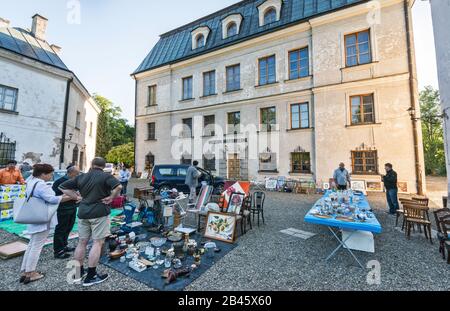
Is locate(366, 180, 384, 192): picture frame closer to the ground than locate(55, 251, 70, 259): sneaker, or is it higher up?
higher up

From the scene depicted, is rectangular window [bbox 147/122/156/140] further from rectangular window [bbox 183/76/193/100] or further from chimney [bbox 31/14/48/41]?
chimney [bbox 31/14/48/41]

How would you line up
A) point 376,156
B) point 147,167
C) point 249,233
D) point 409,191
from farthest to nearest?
point 147,167 → point 376,156 → point 409,191 → point 249,233

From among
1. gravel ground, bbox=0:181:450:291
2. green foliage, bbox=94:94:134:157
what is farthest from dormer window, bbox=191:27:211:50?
green foliage, bbox=94:94:134:157

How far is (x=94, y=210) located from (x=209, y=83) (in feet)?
52.1

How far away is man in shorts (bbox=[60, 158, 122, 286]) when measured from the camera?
10.1ft

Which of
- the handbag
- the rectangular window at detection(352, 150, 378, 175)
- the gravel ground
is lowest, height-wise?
the gravel ground

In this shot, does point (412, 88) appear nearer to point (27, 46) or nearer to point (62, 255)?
point (62, 255)

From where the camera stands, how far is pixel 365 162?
11281 mm

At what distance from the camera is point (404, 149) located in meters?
10.4

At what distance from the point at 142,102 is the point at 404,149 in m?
21.0

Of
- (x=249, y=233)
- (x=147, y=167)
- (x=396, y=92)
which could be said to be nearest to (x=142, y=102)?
(x=147, y=167)

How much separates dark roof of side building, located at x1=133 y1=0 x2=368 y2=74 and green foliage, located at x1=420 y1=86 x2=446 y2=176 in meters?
21.7
